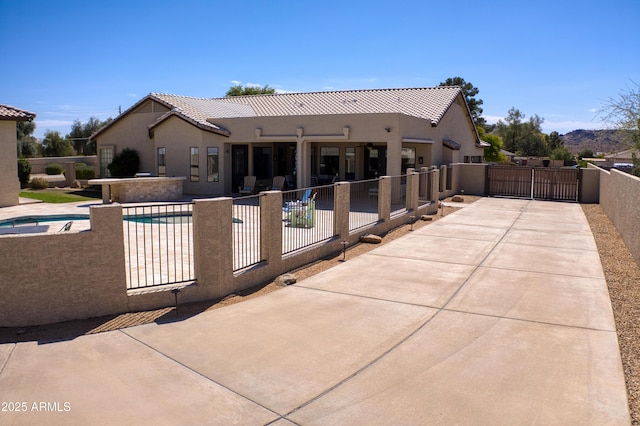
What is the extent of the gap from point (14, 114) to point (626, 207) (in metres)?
22.3

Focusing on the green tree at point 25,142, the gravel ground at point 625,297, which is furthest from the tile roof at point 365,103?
the green tree at point 25,142

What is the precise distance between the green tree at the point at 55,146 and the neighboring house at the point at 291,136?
2795cm

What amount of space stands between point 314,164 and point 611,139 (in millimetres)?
15444

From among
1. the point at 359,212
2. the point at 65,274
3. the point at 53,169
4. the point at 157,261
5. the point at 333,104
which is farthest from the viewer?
the point at 53,169

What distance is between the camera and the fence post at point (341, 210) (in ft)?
42.6

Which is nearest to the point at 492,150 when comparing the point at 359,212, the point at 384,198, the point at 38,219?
the point at 384,198

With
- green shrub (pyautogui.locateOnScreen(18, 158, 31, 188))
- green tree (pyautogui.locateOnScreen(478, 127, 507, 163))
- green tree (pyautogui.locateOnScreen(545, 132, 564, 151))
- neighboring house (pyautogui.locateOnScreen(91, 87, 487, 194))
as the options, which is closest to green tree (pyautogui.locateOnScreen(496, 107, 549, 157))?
green tree (pyautogui.locateOnScreen(545, 132, 564, 151))

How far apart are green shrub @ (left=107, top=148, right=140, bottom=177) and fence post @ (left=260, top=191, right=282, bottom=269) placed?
20.7m

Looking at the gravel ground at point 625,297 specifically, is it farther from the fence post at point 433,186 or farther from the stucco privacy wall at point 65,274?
the stucco privacy wall at point 65,274

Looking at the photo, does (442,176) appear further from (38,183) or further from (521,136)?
(521,136)

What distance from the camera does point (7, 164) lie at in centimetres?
2128

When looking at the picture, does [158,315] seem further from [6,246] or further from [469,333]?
[469,333]

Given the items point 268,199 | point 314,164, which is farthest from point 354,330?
point 314,164

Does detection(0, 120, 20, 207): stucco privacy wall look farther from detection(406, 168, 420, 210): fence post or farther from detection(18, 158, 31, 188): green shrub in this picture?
detection(406, 168, 420, 210): fence post
